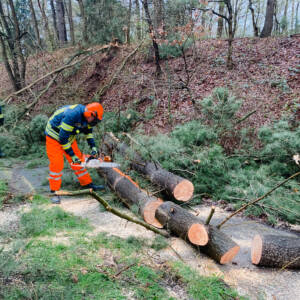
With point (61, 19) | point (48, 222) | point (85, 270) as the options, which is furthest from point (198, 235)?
point (61, 19)

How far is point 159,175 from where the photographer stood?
4.84m

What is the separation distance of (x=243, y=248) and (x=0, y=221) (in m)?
3.59

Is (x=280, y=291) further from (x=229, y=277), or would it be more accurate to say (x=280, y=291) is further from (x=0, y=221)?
(x=0, y=221)

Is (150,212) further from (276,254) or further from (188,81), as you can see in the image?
(188,81)

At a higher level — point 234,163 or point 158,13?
point 158,13

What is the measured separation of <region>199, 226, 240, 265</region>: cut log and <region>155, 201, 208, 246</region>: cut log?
0.09 m

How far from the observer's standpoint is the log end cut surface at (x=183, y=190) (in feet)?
14.2

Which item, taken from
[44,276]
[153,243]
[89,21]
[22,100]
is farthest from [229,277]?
[89,21]

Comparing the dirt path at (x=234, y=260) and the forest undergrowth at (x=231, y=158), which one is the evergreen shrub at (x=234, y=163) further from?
the dirt path at (x=234, y=260)

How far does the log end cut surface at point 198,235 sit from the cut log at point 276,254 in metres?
0.66

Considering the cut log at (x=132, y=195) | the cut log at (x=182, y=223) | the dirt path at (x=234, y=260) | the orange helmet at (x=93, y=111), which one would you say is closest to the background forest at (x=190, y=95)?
the dirt path at (x=234, y=260)

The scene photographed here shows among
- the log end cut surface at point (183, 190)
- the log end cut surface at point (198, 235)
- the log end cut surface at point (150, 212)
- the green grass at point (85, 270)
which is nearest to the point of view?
the green grass at point (85, 270)

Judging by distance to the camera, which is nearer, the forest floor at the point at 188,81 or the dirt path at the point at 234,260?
the dirt path at the point at 234,260

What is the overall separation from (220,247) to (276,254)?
0.70 meters
